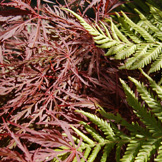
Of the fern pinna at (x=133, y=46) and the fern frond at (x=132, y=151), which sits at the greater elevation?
the fern pinna at (x=133, y=46)

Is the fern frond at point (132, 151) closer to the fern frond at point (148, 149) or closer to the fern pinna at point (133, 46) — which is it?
the fern frond at point (148, 149)

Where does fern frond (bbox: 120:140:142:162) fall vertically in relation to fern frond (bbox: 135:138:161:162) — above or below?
below

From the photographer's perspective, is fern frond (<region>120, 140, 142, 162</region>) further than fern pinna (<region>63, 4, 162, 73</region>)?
No

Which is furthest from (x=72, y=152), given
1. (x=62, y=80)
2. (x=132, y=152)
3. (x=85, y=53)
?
(x=85, y=53)

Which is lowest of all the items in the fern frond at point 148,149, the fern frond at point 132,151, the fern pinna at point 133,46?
the fern frond at point 132,151

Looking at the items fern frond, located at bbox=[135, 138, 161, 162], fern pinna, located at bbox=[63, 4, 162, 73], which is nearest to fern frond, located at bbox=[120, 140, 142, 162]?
fern frond, located at bbox=[135, 138, 161, 162]

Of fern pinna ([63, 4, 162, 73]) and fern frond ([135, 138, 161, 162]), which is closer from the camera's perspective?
fern frond ([135, 138, 161, 162])

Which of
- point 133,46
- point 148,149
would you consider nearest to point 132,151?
point 148,149

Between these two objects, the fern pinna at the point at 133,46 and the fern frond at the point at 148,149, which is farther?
the fern pinna at the point at 133,46

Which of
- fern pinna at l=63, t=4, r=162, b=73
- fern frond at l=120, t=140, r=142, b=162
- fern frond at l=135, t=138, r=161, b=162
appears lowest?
fern frond at l=120, t=140, r=142, b=162

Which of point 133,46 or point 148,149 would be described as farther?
point 133,46

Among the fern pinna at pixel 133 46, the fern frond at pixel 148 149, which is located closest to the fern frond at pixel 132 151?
the fern frond at pixel 148 149

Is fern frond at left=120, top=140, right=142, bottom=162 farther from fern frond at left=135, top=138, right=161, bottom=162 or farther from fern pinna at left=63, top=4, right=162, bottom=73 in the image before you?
fern pinna at left=63, top=4, right=162, bottom=73

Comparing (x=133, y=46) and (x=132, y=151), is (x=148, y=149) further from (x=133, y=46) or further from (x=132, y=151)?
(x=133, y=46)
